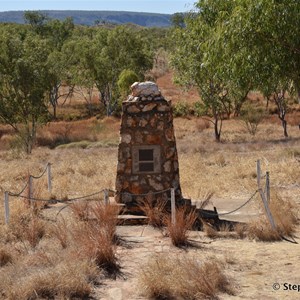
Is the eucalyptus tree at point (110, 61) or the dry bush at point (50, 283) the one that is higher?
the eucalyptus tree at point (110, 61)

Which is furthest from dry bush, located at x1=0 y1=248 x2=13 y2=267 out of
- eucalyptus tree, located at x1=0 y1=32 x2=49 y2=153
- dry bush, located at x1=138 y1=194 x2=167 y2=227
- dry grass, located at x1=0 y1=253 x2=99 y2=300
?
eucalyptus tree, located at x1=0 y1=32 x2=49 y2=153

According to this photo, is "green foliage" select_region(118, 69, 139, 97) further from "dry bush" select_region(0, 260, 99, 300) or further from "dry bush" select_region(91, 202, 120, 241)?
"dry bush" select_region(0, 260, 99, 300)

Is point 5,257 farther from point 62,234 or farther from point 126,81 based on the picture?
point 126,81

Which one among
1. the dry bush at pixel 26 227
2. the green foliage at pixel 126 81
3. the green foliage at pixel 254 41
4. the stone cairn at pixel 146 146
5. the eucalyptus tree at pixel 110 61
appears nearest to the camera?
the green foliage at pixel 254 41

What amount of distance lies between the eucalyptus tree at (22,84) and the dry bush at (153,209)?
19.6 meters

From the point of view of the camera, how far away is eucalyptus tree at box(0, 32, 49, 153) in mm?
30594

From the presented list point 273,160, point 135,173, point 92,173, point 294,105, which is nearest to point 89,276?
point 135,173

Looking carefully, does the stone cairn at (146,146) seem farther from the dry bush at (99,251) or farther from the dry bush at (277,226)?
the dry bush at (99,251)

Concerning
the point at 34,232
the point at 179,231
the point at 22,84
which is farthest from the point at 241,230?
the point at 22,84

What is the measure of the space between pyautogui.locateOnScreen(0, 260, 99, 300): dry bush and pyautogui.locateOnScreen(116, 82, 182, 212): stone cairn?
4.35 metres

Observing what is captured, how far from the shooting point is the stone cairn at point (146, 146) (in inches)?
463

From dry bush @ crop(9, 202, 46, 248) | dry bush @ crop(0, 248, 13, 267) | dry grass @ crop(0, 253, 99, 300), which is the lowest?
dry bush @ crop(9, 202, 46, 248)

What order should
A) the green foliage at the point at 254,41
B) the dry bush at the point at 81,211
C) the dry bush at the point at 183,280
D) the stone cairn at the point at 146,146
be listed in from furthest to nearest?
the stone cairn at the point at 146,146 < the dry bush at the point at 81,211 < the green foliage at the point at 254,41 < the dry bush at the point at 183,280

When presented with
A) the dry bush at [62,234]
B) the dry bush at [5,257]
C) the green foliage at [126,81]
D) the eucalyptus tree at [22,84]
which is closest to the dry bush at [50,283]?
the dry bush at [5,257]
